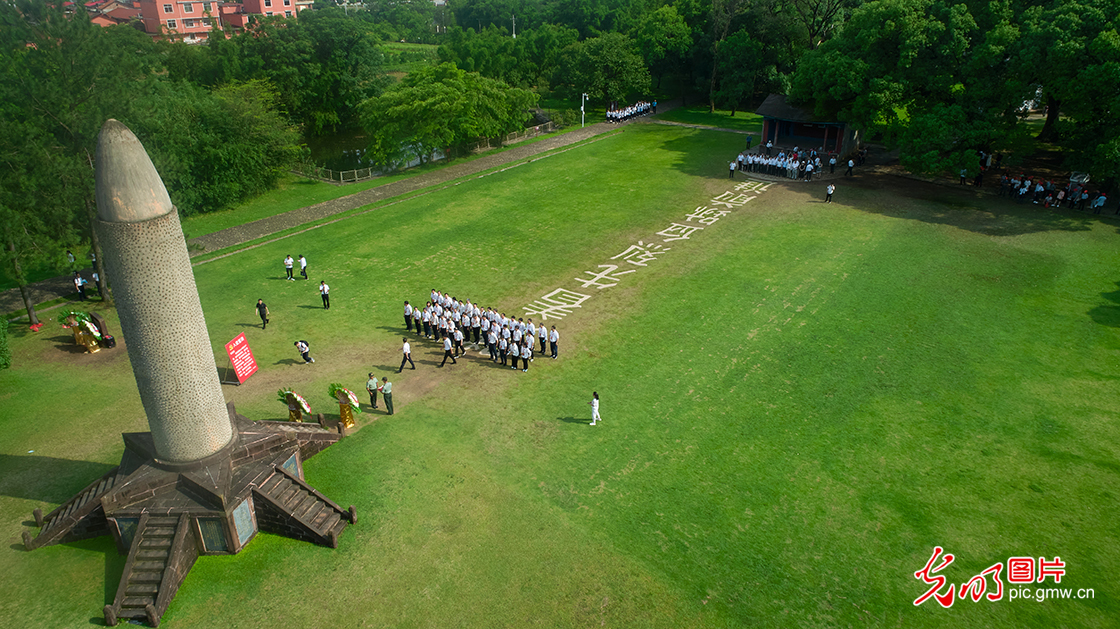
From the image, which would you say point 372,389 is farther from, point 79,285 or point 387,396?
point 79,285

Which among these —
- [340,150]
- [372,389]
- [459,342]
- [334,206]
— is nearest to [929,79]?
[459,342]

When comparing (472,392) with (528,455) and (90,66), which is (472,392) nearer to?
(528,455)

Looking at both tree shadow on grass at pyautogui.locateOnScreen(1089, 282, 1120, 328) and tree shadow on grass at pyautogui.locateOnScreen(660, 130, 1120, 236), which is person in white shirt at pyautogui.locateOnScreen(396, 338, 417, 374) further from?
tree shadow on grass at pyautogui.locateOnScreen(660, 130, 1120, 236)

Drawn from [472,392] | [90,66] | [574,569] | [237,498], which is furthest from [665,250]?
[90,66]

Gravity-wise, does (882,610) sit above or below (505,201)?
below

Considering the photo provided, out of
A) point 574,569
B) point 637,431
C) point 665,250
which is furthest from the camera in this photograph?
point 665,250
